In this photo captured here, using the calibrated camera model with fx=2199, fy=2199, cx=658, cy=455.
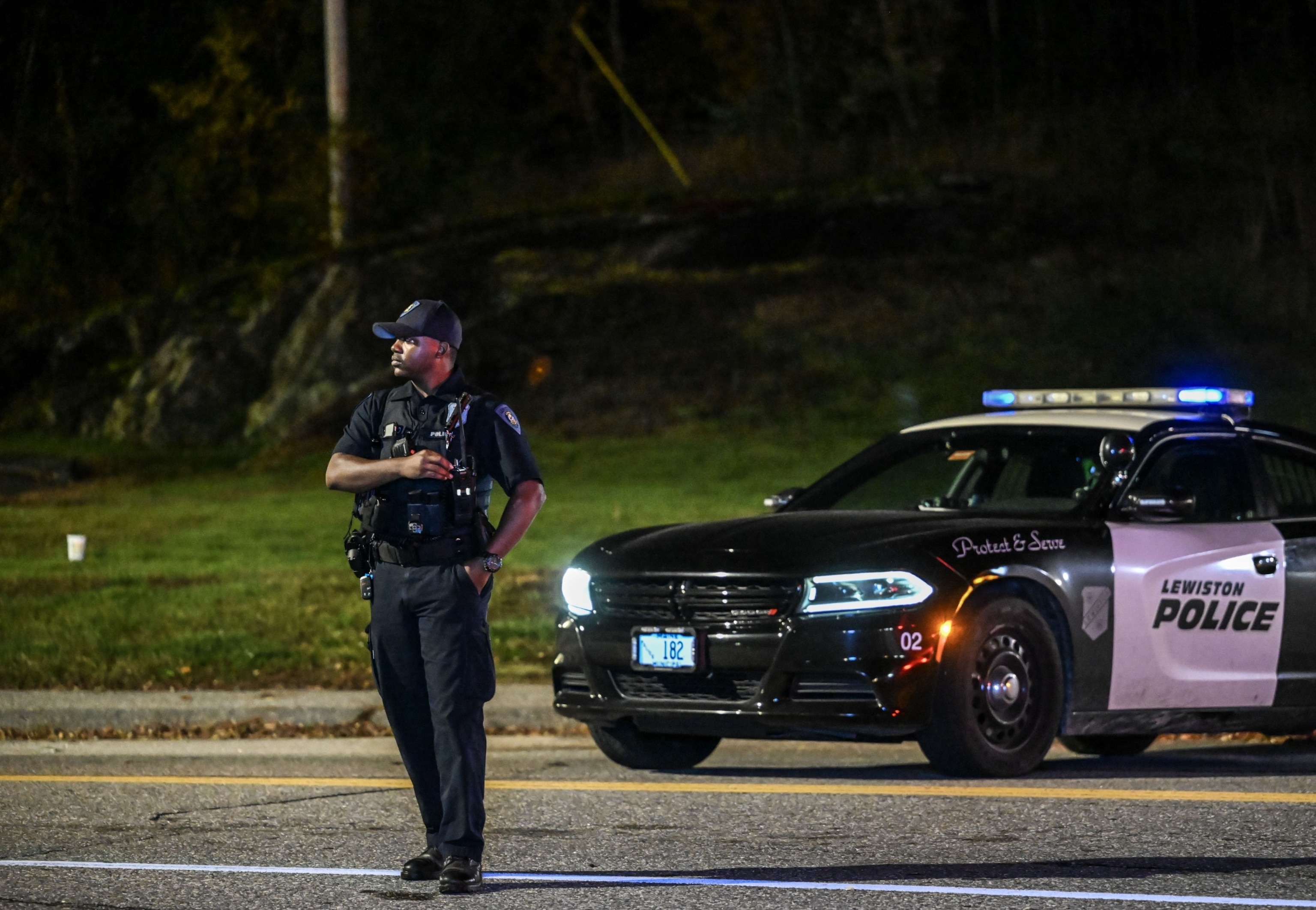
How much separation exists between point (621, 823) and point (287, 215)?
118 ft

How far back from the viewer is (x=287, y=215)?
42656 mm

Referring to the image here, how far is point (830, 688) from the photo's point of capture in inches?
331

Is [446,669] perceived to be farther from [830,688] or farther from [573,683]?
A: [573,683]

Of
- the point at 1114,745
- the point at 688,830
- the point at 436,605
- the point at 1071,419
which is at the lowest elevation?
the point at 1114,745

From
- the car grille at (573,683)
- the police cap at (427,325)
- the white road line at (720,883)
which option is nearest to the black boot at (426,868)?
the white road line at (720,883)

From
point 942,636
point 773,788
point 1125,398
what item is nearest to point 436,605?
point 942,636

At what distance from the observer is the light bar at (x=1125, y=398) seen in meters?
9.83

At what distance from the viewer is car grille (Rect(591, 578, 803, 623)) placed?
8469 millimetres

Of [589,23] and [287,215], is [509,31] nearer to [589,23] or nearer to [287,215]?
[589,23]

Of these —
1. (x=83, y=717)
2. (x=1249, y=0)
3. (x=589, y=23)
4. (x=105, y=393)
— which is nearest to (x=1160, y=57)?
(x=1249, y=0)

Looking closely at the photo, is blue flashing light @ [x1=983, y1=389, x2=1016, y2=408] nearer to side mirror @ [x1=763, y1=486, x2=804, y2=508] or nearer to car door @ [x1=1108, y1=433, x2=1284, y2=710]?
car door @ [x1=1108, y1=433, x2=1284, y2=710]

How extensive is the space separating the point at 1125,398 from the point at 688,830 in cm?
348

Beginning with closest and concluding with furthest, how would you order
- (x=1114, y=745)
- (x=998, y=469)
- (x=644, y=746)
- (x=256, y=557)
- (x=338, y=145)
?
(x=644, y=746) → (x=998, y=469) → (x=1114, y=745) → (x=256, y=557) → (x=338, y=145)

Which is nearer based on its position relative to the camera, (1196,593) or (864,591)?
(864,591)
